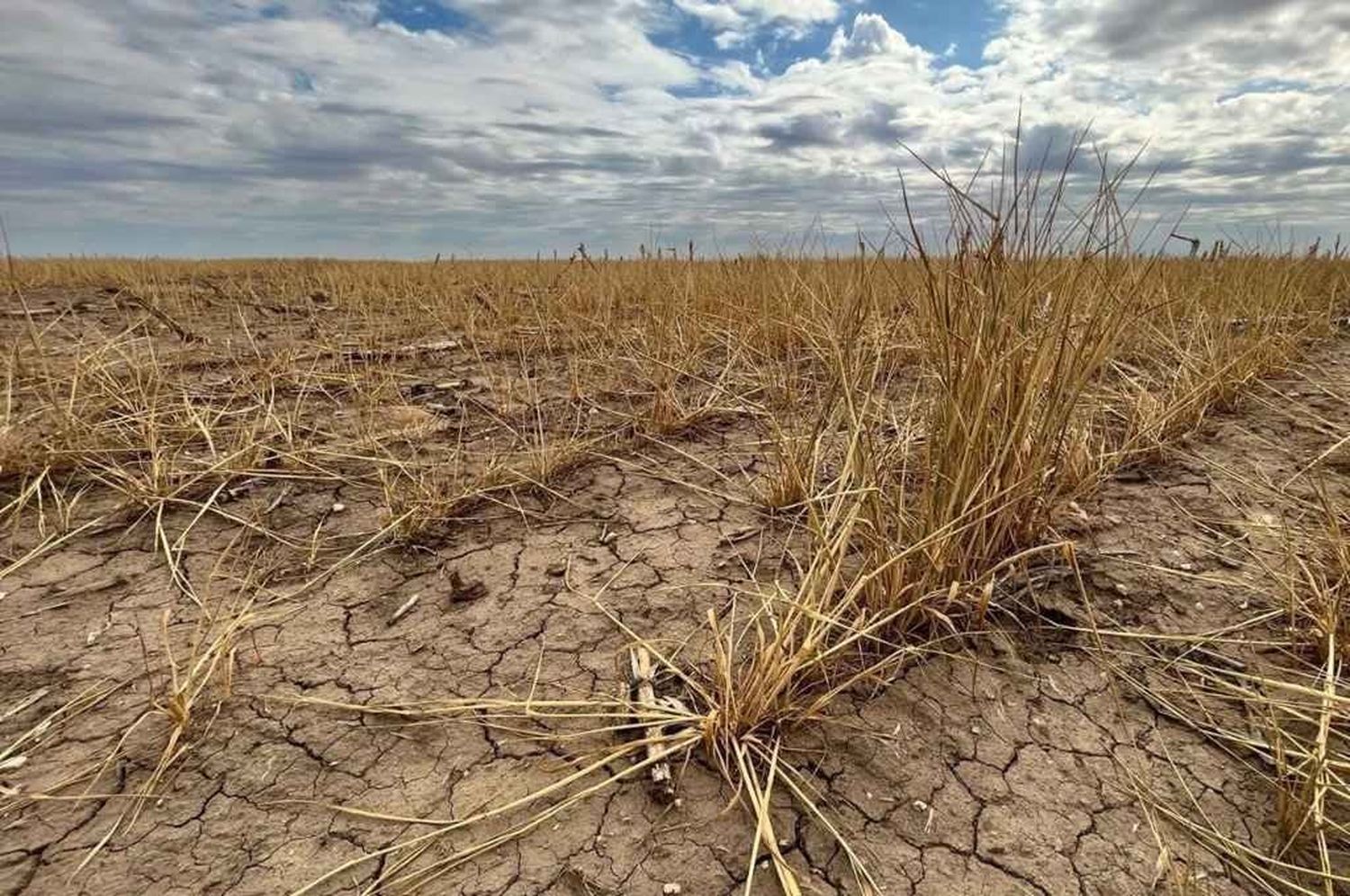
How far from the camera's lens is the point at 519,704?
1186mm

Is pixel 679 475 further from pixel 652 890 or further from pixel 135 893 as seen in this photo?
pixel 135 893

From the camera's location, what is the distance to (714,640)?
4.09 ft

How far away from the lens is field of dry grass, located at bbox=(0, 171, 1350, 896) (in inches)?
40.2

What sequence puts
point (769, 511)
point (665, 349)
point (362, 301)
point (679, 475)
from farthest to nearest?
point (362, 301) → point (665, 349) → point (679, 475) → point (769, 511)

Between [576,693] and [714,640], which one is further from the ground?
[714,640]

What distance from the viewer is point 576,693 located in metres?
1.30

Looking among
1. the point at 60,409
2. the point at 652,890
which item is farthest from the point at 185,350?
the point at 652,890

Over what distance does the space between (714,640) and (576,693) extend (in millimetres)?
288

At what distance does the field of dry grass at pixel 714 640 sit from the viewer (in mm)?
1021

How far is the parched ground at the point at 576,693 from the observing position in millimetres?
1004

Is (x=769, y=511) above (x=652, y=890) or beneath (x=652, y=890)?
above

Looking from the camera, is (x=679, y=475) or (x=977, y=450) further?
(x=679, y=475)

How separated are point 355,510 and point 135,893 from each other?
1.14 m

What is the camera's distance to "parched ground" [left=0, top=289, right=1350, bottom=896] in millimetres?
1004
